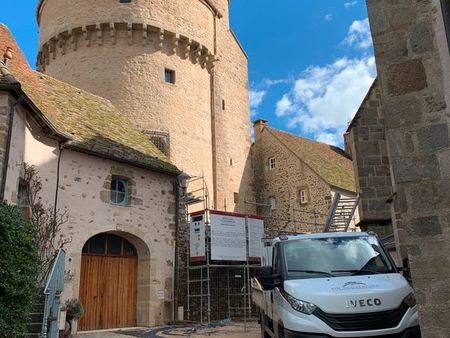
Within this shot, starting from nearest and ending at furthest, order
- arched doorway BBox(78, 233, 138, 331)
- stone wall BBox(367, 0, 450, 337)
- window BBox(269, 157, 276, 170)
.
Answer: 1. stone wall BBox(367, 0, 450, 337)
2. arched doorway BBox(78, 233, 138, 331)
3. window BBox(269, 157, 276, 170)

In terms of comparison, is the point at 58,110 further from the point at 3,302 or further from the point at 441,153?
the point at 441,153

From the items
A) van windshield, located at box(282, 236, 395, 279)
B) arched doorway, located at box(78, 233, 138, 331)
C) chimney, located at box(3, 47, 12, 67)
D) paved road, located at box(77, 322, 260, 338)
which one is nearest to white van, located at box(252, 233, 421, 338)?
van windshield, located at box(282, 236, 395, 279)

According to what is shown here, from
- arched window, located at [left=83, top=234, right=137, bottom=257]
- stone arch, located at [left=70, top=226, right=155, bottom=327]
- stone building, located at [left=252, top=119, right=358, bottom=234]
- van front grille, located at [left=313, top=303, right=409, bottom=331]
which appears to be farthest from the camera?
stone building, located at [left=252, top=119, right=358, bottom=234]

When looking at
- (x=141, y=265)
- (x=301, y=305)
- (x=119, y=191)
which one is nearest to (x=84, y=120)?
(x=119, y=191)

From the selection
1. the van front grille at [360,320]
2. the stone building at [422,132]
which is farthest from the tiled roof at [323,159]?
the stone building at [422,132]

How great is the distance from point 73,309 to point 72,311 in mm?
52

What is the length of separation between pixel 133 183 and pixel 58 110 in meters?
3.25

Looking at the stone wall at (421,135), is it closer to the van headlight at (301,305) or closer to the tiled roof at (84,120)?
the van headlight at (301,305)

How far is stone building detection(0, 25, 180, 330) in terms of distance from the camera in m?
11.5

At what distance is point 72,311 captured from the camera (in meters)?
11.2

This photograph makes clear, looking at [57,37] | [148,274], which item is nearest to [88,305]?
[148,274]

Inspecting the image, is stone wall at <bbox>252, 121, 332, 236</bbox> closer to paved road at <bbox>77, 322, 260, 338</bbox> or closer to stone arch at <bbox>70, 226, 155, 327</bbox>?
stone arch at <bbox>70, 226, 155, 327</bbox>

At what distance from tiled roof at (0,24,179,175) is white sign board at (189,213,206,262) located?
179cm

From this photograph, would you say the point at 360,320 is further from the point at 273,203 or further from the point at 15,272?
the point at 273,203
